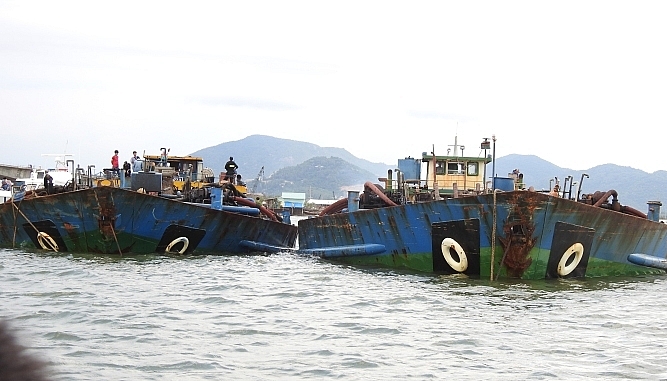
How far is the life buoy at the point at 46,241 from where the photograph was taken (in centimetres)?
2295

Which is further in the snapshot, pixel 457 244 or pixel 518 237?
pixel 457 244

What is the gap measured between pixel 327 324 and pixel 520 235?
6604mm

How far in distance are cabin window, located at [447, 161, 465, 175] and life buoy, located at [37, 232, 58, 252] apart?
38.3 ft

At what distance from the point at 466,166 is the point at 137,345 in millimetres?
16043

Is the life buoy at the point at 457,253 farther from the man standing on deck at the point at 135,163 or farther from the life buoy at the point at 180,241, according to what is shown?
the man standing on deck at the point at 135,163

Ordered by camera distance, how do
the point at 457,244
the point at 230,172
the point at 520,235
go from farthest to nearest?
the point at 230,172, the point at 457,244, the point at 520,235

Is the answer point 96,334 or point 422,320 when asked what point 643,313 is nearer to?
point 422,320

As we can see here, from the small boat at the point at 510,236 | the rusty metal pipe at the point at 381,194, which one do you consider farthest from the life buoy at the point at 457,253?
the rusty metal pipe at the point at 381,194

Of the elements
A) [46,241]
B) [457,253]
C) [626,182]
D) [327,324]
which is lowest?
[327,324]

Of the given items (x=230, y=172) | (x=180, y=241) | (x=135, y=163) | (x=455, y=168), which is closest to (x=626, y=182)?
(x=230, y=172)

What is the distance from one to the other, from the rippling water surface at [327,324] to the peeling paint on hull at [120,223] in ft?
9.16

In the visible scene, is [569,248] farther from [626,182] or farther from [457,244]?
[626,182]

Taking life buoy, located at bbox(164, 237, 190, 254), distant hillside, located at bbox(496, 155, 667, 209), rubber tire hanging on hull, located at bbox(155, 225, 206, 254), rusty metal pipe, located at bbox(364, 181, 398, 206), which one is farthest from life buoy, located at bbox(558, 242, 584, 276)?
distant hillside, located at bbox(496, 155, 667, 209)

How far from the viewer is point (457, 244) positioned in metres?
18.3
